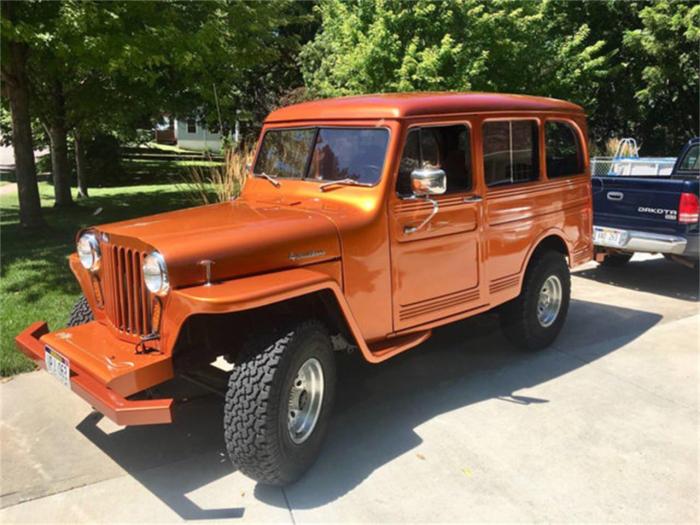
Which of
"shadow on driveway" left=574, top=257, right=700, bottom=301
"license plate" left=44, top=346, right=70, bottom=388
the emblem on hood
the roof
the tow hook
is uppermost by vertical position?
the roof

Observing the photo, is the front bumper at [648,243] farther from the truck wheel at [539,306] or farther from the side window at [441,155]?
the side window at [441,155]

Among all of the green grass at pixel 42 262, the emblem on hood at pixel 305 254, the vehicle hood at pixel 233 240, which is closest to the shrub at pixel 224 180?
the green grass at pixel 42 262

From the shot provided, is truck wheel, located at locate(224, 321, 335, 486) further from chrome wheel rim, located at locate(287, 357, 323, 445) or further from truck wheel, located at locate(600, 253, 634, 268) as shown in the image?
truck wheel, located at locate(600, 253, 634, 268)

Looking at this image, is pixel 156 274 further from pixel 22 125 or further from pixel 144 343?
pixel 22 125

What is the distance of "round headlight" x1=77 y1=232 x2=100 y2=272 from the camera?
3484mm

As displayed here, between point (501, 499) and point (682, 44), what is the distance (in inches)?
623

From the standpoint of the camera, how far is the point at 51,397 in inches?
166

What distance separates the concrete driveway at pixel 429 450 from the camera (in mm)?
3031

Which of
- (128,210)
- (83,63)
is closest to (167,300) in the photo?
(83,63)

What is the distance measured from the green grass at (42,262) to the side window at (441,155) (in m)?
3.31

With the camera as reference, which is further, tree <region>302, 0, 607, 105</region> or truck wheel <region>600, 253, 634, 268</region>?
tree <region>302, 0, 607, 105</region>

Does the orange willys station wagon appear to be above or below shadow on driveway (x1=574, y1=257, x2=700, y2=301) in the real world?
above

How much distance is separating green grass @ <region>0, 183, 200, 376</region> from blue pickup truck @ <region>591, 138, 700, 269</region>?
20.2 feet

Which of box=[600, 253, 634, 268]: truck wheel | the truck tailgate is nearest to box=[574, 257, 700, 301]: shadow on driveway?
box=[600, 253, 634, 268]: truck wheel
